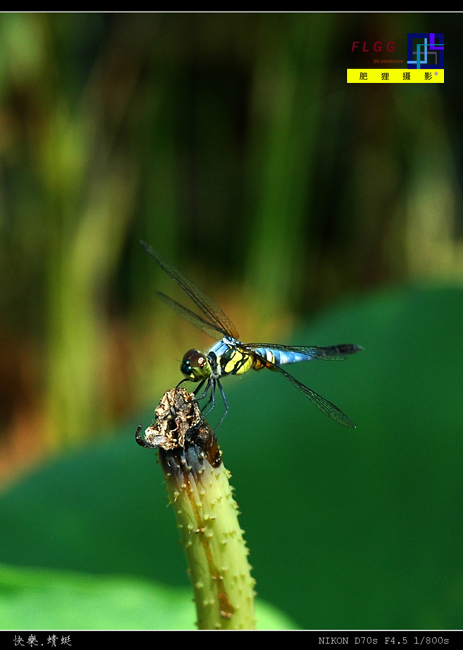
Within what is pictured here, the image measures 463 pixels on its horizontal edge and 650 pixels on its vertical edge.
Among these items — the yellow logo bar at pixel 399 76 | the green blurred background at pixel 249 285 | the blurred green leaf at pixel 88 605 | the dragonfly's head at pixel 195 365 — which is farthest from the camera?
the yellow logo bar at pixel 399 76

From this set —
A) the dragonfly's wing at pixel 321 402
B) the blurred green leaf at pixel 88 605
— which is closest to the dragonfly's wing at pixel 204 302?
the dragonfly's wing at pixel 321 402

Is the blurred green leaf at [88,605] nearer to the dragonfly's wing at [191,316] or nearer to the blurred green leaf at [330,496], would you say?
the blurred green leaf at [330,496]

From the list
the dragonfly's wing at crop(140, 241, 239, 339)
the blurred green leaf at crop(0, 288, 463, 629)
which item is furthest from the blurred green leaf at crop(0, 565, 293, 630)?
the dragonfly's wing at crop(140, 241, 239, 339)

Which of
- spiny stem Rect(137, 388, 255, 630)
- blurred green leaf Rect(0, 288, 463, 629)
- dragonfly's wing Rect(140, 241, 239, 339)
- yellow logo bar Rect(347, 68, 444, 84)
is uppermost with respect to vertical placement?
yellow logo bar Rect(347, 68, 444, 84)

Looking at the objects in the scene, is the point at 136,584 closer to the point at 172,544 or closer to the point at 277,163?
the point at 172,544

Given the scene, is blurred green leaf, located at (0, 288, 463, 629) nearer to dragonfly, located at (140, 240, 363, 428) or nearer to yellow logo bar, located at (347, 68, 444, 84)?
dragonfly, located at (140, 240, 363, 428)

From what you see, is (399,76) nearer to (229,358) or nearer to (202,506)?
(229,358)

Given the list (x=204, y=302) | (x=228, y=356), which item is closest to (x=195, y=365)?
(x=228, y=356)
